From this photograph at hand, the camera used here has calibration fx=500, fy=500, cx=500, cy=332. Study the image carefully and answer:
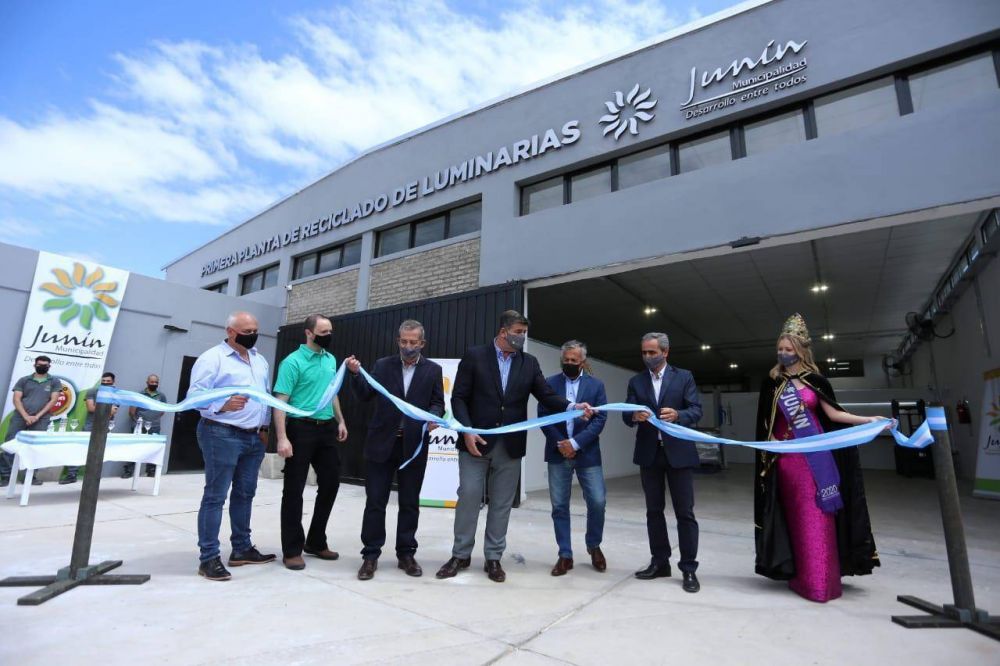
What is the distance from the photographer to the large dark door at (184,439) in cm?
939

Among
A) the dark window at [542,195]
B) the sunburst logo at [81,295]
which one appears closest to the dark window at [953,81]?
the dark window at [542,195]

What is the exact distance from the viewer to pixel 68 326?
8109 millimetres

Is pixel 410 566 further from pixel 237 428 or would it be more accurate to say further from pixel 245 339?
pixel 245 339

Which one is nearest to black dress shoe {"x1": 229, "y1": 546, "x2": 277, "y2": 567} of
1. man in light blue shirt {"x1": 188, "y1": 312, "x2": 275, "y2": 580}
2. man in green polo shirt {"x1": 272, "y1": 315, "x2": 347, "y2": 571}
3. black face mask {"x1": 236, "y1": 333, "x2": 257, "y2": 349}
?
man in light blue shirt {"x1": 188, "y1": 312, "x2": 275, "y2": 580}

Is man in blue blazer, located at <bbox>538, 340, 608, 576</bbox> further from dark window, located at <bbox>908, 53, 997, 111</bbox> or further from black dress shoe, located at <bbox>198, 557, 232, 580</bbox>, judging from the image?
dark window, located at <bbox>908, 53, 997, 111</bbox>

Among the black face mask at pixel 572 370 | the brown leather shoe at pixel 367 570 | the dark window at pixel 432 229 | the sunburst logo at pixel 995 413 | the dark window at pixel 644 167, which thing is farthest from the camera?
the dark window at pixel 432 229

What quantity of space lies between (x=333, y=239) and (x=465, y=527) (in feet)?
27.0

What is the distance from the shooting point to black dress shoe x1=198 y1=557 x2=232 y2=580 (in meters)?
2.99

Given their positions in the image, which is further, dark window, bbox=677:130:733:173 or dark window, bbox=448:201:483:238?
dark window, bbox=448:201:483:238

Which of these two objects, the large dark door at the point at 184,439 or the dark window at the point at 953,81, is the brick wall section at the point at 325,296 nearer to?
the large dark door at the point at 184,439

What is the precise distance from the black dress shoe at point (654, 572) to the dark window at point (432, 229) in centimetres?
568

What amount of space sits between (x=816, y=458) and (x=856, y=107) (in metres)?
4.32

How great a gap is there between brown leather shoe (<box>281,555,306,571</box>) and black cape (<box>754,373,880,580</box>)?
9.58ft

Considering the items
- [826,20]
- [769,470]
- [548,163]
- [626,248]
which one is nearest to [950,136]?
[826,20]
